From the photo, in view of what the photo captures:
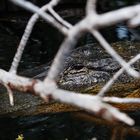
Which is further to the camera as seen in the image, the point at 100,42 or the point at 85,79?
the point at 85,79

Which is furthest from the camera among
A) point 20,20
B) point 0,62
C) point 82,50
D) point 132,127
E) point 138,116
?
point 20,20

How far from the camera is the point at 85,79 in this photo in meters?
5.52

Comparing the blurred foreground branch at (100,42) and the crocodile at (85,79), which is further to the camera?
the crocodile at (85,79)

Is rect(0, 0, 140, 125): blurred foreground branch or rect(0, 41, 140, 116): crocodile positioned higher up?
rect(0, 41, 140, 116): crocodile

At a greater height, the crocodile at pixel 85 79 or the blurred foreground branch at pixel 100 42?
the crocodile at pixel 85 79

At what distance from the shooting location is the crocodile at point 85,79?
16.3ft

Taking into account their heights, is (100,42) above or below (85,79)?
below

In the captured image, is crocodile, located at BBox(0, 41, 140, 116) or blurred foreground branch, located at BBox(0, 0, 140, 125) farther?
crocodile, located at BBox(0, 41, 140, 116)

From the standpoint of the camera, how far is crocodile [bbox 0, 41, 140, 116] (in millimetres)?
4962

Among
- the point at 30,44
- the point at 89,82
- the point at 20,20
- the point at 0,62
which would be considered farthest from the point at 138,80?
the point at 20,20

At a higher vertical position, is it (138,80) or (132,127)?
(138,80)

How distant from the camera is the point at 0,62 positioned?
6852mm

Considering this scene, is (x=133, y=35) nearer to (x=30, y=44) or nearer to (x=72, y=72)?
(x=30, y=44)

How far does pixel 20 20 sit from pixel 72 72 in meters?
4.20
